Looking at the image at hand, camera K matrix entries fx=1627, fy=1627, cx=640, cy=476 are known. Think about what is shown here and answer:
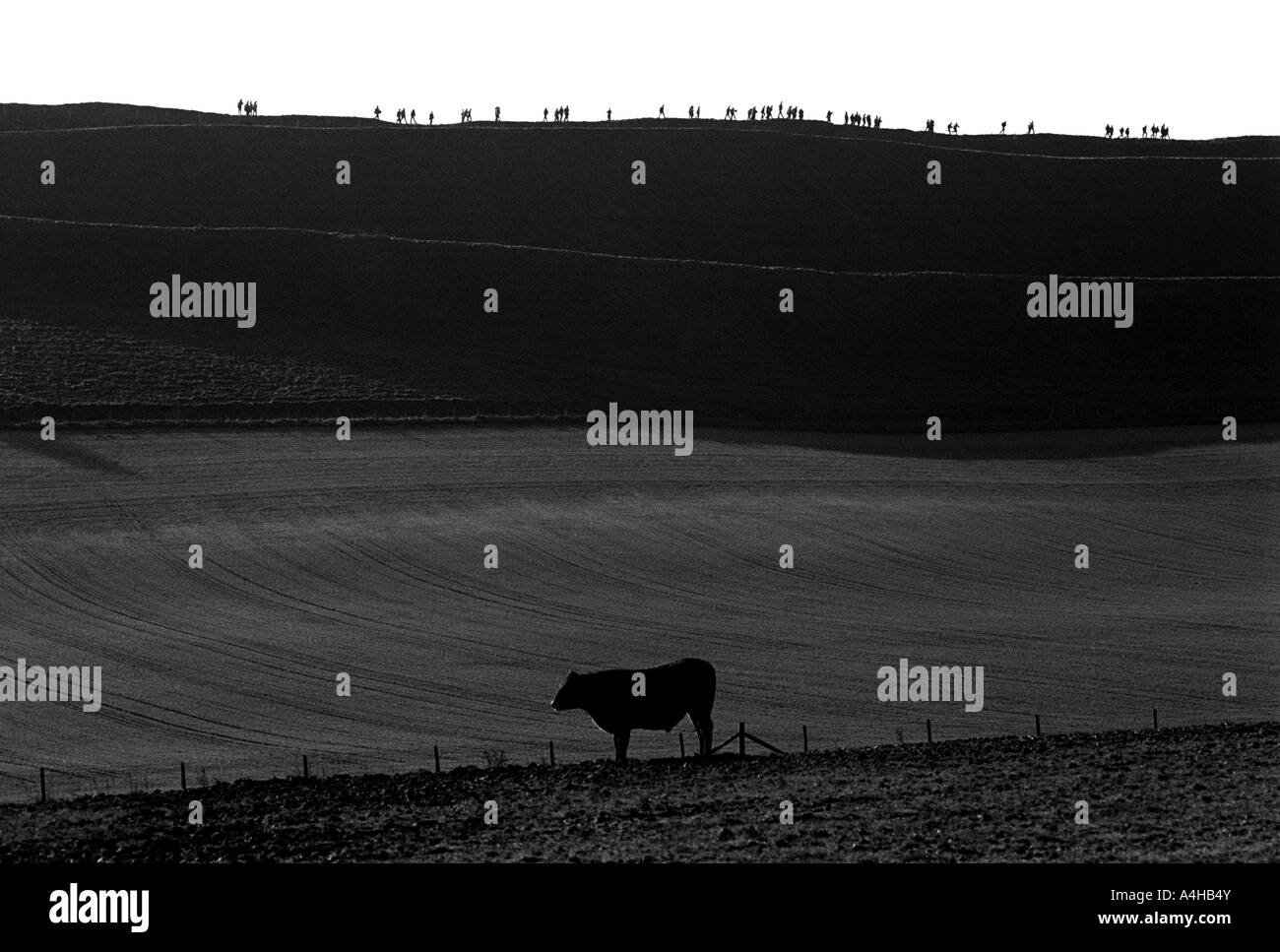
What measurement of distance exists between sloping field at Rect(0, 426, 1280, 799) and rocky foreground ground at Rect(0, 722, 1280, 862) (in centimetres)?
529

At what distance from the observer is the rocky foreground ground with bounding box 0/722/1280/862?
571 inches

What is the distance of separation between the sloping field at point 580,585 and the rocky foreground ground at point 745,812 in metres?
5.29

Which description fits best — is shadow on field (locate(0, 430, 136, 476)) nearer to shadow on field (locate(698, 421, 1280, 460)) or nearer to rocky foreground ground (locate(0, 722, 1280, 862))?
shadow on field (locate(698, 421, 1280, 460))

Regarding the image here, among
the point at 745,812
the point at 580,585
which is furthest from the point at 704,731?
the point at 580,585

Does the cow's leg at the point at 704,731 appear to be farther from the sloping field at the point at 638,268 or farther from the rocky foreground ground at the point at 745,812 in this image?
the sloping field at the point at 638,268

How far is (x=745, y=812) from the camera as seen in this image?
55.0 ft

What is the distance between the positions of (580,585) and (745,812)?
76.8 ft

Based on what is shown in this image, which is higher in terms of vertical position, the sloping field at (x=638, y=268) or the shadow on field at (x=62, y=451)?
the sloping field at (x=638, y=268)

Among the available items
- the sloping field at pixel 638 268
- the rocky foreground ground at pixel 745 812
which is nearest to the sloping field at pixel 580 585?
the rocky foreground ground at pixel 745 812

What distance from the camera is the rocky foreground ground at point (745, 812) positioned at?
14.5m

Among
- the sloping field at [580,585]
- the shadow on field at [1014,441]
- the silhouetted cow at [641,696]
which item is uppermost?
the shadow on field at [1014,441]

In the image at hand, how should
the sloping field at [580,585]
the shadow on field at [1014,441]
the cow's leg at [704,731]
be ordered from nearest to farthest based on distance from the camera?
the cow's leg at [704,731]
the sloping field at [580,585]
the shadow on field at [1014,441]

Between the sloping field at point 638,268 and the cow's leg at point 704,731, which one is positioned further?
the sloping field at point 638,268
